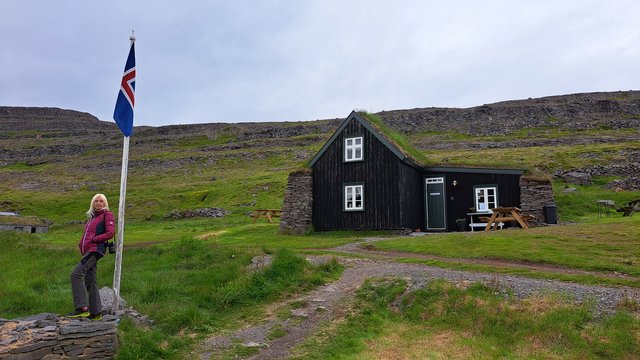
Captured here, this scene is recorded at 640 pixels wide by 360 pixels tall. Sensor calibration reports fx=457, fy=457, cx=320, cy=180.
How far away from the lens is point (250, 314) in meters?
11.0

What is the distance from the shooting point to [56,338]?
7.60 meters

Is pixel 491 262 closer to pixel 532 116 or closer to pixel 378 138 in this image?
pixel 378 138

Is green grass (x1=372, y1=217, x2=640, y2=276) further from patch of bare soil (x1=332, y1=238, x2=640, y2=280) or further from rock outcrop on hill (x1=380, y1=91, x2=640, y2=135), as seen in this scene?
rock outcrop on hill (x1=380, y1=91, x2=640, y2=135)

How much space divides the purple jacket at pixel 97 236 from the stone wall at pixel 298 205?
1908 cm

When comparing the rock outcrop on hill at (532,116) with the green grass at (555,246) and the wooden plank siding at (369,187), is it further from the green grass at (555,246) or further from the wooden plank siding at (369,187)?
the green grass at (555,246)

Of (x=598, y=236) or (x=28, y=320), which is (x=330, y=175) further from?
(x=28, y=320)

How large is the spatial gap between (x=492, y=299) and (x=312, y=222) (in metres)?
18.0

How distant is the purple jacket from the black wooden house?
749 inches

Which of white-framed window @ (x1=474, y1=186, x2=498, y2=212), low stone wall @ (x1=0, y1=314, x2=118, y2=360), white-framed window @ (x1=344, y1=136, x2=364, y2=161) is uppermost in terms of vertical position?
white-framed window @ (x1=344, y1=136, x2=364, y2=161)

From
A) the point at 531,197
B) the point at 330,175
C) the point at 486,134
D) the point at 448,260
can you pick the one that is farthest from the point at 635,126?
the point at 448,260

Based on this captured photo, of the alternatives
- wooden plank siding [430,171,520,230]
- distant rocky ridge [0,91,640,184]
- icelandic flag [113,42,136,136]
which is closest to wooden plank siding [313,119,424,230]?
wooden plank siding [430,171,520,230]

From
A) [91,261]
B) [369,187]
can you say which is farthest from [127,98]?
[369,187]

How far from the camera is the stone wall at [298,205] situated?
27.3 meters

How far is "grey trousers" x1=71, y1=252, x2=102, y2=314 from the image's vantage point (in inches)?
329
